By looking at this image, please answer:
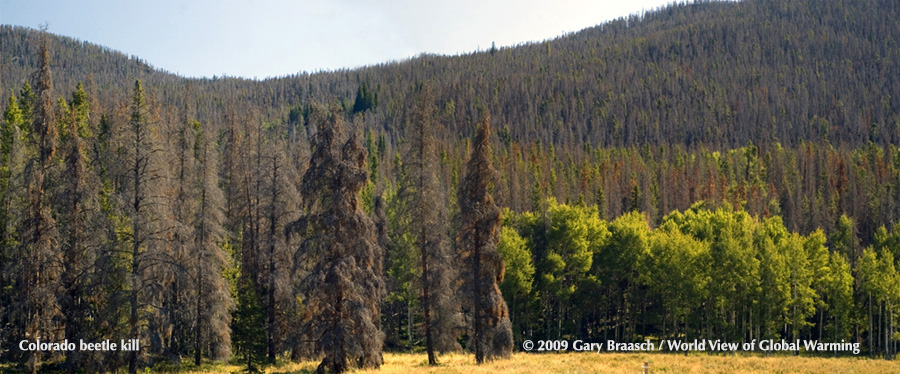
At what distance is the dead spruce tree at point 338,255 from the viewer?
31641mm

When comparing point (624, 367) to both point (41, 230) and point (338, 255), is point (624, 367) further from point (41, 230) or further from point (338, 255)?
point (41, 230)

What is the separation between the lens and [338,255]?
3228 centimetres

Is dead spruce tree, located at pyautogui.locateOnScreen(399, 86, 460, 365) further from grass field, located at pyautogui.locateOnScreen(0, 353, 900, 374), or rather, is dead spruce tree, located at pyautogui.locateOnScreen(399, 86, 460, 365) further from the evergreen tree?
the evergreen tree

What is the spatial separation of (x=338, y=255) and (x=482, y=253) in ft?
23.6

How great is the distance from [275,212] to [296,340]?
379 inches

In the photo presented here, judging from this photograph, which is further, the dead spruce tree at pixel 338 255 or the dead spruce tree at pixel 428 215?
the dead spruce tree at pixel 428 215

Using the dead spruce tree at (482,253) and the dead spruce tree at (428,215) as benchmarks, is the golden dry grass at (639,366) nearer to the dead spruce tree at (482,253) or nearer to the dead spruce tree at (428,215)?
the dead spruce tree at (482,253)

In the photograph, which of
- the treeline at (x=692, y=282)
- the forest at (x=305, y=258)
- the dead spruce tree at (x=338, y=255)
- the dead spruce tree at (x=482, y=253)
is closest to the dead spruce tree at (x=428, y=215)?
the forest at (x=305, y=258)

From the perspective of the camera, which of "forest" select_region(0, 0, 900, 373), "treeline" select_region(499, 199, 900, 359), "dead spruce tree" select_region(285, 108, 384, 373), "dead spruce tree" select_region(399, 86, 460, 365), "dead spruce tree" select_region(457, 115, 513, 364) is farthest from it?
"treeline" select_region(499, 199, 900, 359)

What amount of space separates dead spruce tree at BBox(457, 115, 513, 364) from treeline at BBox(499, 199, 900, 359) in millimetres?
18396

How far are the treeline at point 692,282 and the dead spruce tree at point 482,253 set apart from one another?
60.4ft

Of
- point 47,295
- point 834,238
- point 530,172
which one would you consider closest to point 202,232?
point 47,295

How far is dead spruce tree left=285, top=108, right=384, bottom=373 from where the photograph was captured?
31641 millimetres

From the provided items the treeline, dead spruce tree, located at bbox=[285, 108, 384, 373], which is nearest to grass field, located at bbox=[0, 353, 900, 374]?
dead spruce tree, located at bbox=[285, 108, 384, 373]
